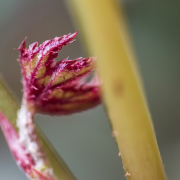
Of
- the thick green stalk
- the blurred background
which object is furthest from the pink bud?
the blurred background

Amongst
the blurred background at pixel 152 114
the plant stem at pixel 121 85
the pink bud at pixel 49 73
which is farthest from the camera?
the blurred background at pixel 152 114

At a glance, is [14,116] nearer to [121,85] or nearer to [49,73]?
[49,73]

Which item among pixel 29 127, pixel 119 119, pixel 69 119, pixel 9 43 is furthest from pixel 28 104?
pixel 9 43

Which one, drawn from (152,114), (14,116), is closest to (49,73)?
(14,116)

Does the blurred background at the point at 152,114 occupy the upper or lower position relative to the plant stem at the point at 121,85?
lower

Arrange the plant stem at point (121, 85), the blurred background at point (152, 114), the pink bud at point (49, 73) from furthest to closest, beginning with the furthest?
the blurred background at point (152, 114)
the pink bud at point (49, 73)
the plant stem at point (121, 85)

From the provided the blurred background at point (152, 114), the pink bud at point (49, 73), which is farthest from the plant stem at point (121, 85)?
the blurred background at point (152, 114)

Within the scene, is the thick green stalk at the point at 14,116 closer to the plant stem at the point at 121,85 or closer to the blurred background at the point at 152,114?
the plant stem at the point at 121,85

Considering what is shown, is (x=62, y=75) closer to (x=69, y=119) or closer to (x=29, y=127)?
(x=29, y=127)

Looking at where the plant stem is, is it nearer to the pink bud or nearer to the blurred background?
the pink bud

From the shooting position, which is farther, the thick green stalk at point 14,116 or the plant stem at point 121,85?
→ the thick green stalk at point 14,116
